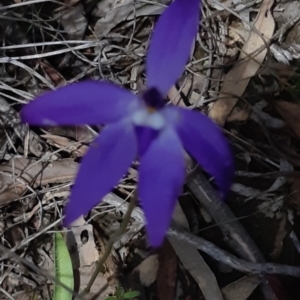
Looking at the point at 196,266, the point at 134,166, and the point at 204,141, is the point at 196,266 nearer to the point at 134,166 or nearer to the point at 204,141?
the point at 134,166

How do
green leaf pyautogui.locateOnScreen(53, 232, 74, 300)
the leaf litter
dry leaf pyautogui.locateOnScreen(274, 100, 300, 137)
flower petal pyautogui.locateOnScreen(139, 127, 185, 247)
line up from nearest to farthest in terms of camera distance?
flower petal pyautogui.locateOnScreen(139, 127, 185, 247)
green leaf pyautogui.locateOnScreen(53, 232, 74, 300)
the leaf litter
dry leaf pyautogui.locateOnScreen(274, 100, 300, 137)

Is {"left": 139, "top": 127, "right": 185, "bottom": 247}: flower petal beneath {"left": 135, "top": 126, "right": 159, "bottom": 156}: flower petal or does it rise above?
beneath

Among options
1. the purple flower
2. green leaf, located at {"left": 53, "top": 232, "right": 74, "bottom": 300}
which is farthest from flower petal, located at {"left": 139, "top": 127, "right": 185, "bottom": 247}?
green leaf, located at {"left": 53, "top": 232, "right": 74, "bottom": 300}

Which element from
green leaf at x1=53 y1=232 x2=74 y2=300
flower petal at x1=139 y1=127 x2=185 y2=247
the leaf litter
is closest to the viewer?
flower petal at x1=139 y1=127 x2=185 y2=247

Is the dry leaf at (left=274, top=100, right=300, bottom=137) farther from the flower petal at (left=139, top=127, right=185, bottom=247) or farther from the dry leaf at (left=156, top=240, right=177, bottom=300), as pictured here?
the flower petal at (left=139, top=127, right=185, bottom=247)

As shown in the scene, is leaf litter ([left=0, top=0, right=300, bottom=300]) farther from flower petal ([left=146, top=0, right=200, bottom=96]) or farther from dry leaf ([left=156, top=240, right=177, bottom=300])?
flower petal ([left=146, top=0, right=200, bottom=96])

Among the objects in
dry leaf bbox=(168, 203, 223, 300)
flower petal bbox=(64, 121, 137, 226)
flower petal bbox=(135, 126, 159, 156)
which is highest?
flower petal bbox=(135, 126, 159, 156)

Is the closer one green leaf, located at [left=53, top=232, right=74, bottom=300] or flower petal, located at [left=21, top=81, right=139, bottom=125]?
flower petal, located at [left=21, top=81, right=139, bottom=125]
